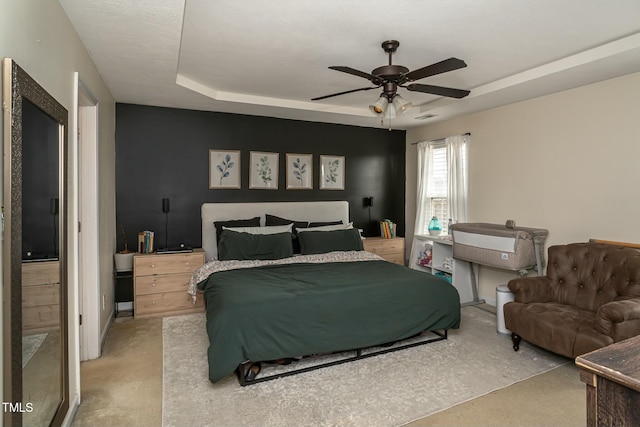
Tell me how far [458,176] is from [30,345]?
4846 millimetres

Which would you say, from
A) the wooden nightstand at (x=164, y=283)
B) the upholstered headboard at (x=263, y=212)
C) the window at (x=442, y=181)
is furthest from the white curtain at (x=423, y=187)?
the wooden nightstand at (x=164, y=283)

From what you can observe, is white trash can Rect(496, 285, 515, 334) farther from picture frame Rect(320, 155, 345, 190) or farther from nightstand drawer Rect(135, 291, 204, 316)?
nightstand drawer Rect(135, 291, 204, 316)

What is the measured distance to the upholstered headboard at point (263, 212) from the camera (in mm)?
4730

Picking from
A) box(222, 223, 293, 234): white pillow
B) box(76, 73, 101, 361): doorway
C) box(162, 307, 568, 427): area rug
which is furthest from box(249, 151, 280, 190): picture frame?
box(162, 307, 568, 427): area rug

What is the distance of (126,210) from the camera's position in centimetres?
446

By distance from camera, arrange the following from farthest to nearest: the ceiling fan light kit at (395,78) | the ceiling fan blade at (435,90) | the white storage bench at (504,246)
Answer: the white storage bench at (504,246) → the ceiling fan blade at (435,90) → the ceiling fan light kit at (395,78)

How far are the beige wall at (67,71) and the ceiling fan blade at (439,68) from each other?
222 centimetres

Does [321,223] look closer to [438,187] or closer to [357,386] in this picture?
[438,187]

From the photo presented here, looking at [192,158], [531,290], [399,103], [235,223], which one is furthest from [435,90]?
[192,158]

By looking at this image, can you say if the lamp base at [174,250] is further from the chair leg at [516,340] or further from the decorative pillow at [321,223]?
the chair leg at [516,340]

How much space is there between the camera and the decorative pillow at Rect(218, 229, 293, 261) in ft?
13.8

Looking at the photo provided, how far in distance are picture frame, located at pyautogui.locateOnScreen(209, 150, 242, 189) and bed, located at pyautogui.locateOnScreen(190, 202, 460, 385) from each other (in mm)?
754

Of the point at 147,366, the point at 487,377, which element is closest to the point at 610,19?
the point at 487,377

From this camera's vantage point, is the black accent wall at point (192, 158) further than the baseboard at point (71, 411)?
Yes
